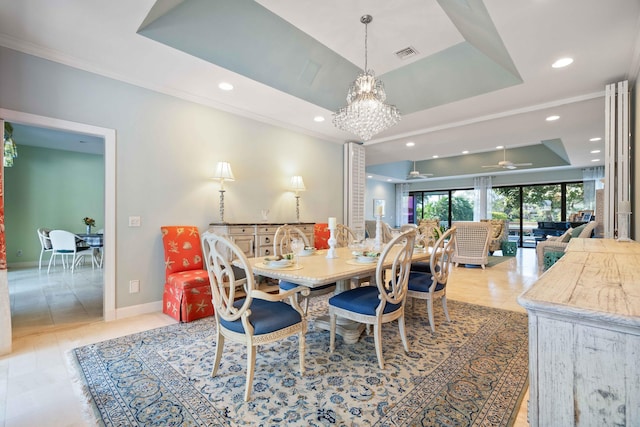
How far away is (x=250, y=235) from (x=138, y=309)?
1.48 metres

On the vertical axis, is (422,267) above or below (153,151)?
below

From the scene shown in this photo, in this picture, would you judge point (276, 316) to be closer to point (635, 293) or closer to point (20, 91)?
point (635, 293)

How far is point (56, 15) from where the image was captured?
7.55 ft

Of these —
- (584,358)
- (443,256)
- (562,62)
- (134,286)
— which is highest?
(562,62)

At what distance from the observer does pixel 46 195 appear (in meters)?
6.38

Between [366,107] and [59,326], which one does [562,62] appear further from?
[59,326]

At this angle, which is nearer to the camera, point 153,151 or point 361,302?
point 361,302

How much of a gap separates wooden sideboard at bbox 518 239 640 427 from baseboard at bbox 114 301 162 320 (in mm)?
3626

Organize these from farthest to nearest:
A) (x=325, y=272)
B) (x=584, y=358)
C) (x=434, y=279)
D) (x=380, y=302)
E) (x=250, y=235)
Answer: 1. (x=250, y=235)
2. (x=434, y=279)
3. (x=380, y=302)
4. (x=325, y=272)
5. (x=584, y=358)

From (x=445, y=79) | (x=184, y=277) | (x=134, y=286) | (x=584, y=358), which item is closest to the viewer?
(x=584, y=358)

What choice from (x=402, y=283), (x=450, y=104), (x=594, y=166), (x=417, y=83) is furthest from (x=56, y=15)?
(x=594, y=166)

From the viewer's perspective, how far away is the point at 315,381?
190 centimetres

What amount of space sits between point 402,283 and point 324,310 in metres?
1.35

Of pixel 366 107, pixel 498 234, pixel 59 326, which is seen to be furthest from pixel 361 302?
pixel 498 234
